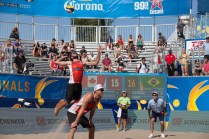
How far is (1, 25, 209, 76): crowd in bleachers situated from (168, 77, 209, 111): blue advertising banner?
0.57 m

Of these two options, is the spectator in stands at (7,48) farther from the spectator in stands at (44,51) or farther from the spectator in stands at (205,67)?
the spectator in stands at (205,67)

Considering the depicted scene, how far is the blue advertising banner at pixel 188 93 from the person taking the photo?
2470 centimetres

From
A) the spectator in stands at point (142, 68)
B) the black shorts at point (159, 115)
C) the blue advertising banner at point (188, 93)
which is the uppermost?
the spectator in stands at point (142, 68)

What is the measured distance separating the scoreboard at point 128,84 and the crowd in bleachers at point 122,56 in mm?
884

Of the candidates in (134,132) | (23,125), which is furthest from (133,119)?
(23,125)

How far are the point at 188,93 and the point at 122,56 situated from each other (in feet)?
16.1

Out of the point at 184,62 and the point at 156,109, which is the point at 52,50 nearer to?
the point at 184,62

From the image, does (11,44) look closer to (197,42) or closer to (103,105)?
(103,105)

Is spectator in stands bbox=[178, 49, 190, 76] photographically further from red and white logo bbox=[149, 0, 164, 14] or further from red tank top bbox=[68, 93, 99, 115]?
red tank top bbox=[68, 93, 99, 115]

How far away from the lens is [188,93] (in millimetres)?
25062

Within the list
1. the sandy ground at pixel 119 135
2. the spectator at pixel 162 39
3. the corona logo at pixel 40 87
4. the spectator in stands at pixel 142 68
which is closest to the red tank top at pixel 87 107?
the sandy ground at pixel 119 135

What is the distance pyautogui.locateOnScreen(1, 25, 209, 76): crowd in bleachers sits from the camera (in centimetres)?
2545

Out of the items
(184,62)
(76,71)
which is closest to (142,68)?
(184,62)

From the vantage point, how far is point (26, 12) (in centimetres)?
3050
